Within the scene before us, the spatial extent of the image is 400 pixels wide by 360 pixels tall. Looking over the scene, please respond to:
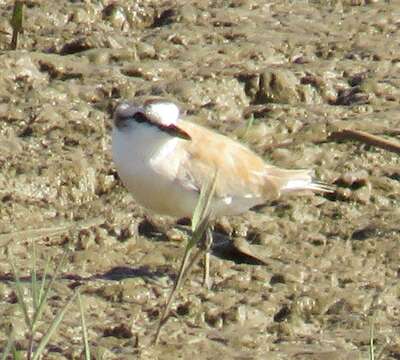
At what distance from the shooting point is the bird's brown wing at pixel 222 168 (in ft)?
23.9

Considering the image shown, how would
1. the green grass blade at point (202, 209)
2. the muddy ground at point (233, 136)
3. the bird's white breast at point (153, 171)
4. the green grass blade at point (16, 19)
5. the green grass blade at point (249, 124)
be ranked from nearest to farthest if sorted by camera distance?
the green grass blade at point (202, 209), the muddy ground at point (233, 136), the bird's white breast at point (153, 171), the green grass blade at point (249, 124), the green grass blade at point (16, 19)

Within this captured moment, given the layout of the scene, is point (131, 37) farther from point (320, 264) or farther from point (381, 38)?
point (320, 264)

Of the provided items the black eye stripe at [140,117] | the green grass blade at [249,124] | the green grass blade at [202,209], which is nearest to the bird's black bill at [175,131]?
the black eye stripe at [140,117]

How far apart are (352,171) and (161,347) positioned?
228 cm

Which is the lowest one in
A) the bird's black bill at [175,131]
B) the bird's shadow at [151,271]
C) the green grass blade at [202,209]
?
the bird's shadow at [151,271]

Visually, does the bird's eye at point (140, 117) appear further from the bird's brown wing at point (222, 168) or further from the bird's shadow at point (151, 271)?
the bird's shadow at point (151, 271)

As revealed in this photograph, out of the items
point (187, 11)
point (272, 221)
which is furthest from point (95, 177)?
point (187, 11)

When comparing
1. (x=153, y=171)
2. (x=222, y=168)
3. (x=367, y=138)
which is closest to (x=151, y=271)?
(x=153, y=171)

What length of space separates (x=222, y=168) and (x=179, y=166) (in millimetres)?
259

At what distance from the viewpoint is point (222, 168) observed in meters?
7.44

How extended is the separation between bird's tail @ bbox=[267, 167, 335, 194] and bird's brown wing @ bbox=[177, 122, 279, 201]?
38mm

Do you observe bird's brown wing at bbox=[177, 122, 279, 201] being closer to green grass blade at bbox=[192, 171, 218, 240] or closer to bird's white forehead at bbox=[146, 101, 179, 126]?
bird's white forehead at bbox=[146, 101, 179, 126]

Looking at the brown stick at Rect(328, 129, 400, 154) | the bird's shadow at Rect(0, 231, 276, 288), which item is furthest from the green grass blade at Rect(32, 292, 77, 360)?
the brown stick at Rect(328, 129, 400, 154)

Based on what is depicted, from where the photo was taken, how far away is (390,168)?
329 inches
